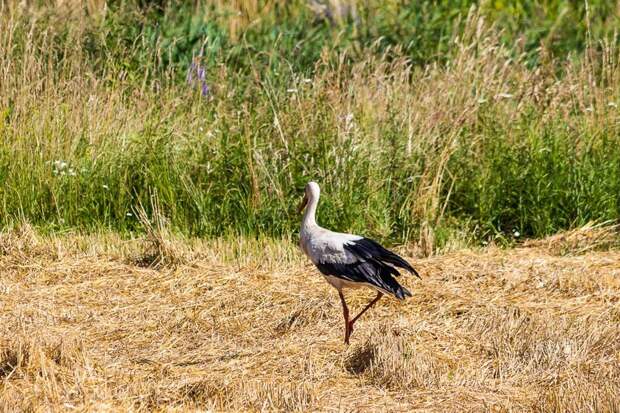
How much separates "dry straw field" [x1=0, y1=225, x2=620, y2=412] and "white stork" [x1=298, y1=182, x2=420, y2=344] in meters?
0.25

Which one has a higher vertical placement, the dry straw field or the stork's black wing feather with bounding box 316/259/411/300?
the stork's black wing feather with bounding box 316/259/411/300

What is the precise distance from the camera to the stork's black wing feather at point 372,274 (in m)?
6.65

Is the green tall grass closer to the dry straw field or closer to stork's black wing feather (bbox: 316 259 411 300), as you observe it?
the dry straw field

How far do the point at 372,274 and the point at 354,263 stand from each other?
125 mm

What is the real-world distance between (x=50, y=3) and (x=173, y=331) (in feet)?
17.9

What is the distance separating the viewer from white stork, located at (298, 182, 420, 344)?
668 cm

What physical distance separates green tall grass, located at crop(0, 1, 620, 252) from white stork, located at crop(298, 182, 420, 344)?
6.10ft

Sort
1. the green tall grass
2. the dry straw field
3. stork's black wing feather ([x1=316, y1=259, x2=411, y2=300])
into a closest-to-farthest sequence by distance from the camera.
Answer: the dry straw field, stork's black wing feather ([x1=316, y1=259, x2=411, y2=300]), the green tall grass

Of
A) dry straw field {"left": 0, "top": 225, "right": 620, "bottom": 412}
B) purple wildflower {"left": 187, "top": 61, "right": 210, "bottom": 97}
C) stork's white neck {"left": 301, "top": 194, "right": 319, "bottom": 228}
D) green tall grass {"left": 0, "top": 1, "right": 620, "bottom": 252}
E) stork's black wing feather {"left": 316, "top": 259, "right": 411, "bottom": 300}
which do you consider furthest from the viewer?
purple wildflower {"left": 187, "top": 61, "right": 210, "bottom": 97}

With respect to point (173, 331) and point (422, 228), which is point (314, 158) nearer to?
point (422, 228)

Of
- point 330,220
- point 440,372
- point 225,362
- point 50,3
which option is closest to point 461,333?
point 440,372

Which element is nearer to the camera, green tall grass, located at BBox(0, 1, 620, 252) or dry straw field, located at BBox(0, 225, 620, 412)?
dry straw field, located at BBox(0, 225, 620, 412)

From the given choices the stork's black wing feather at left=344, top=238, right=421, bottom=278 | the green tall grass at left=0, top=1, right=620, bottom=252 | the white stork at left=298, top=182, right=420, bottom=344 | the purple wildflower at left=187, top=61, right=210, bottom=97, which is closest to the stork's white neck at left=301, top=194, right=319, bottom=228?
the white stork at left=298, top=182, right=420, bottom=344

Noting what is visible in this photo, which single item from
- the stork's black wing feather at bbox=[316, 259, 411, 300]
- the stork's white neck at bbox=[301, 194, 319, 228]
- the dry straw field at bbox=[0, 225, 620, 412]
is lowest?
the dry straw field at bbox=[0, 225, 620, 412]
